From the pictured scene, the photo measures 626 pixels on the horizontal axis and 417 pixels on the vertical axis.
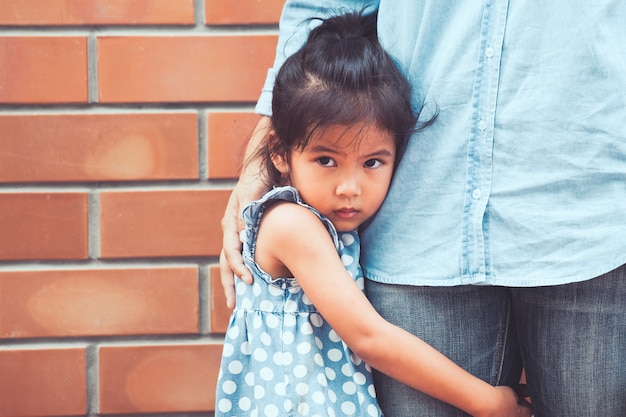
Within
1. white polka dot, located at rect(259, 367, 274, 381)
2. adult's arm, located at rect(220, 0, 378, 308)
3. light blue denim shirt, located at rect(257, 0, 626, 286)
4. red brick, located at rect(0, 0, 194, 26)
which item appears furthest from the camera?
red brick, located at rect(0, 0, 194, 26)

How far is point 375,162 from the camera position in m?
1.06

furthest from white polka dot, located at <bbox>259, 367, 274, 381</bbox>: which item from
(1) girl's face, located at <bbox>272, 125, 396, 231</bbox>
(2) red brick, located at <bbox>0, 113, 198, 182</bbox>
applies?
(2) red brick, located at <bbox>0, 113, 198, 182</bbox>

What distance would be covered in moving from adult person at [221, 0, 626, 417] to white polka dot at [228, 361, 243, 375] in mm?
122

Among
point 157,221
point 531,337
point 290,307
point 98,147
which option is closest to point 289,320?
point 290,307

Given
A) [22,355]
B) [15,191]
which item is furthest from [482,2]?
[22,355]

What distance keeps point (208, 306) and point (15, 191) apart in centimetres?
40

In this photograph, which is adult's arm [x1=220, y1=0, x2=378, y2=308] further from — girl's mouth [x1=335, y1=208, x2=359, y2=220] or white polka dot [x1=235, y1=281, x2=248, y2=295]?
girl's mouth [x1=335, y1=208, x2=359, y2=220]

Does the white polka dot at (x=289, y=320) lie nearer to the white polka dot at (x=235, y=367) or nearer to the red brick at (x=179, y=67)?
the white polka dot at (x=235, y=367)

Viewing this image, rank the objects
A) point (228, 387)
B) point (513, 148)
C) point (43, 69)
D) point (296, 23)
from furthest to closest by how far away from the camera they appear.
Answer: point (43, 69)
point (296, 23)
point (228, 387)
point (513, 148)

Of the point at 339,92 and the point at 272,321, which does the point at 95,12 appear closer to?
the point at 339,92

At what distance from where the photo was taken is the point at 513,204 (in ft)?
3.21

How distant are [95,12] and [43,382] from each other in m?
0.67

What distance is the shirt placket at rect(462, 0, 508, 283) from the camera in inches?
38.5

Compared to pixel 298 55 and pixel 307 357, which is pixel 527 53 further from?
pixel 307 357
